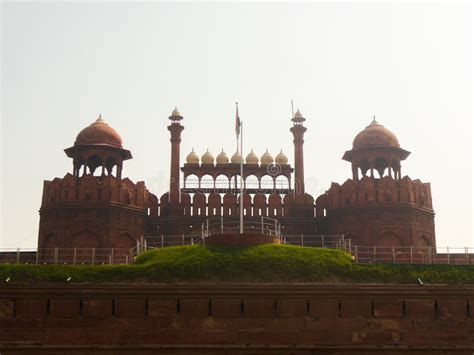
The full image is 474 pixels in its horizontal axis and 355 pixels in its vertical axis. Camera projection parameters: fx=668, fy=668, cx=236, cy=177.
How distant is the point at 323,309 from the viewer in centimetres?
1816

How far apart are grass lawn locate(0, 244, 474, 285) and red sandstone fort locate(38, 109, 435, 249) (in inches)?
213


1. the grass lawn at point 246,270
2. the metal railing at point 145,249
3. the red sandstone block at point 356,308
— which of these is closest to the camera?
the red sandstone block at point 356,308

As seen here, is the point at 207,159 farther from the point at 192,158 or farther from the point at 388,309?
the point at 388,309

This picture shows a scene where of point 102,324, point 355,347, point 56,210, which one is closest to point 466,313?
point 355,347

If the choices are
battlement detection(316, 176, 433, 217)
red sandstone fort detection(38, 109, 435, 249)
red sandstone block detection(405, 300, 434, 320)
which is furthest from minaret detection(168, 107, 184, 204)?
red sandstone block detection(405, 300, 434, 320)

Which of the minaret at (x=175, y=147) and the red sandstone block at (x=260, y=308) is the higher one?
the minaret at (x=175, y=147)

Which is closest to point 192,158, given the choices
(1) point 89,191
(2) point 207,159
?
(2) point 207,159

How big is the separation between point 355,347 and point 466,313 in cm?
333

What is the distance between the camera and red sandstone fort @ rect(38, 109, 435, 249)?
2508 centimetres

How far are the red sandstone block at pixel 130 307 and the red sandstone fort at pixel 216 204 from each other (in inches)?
264

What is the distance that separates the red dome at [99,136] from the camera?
26.9m

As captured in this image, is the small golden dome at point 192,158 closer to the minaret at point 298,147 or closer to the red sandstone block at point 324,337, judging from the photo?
the minaret at point 298,147

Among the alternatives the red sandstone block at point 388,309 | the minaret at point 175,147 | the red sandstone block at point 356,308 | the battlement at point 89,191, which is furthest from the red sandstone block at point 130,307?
the minaret at point 175,147

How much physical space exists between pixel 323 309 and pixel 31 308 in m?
7.95
